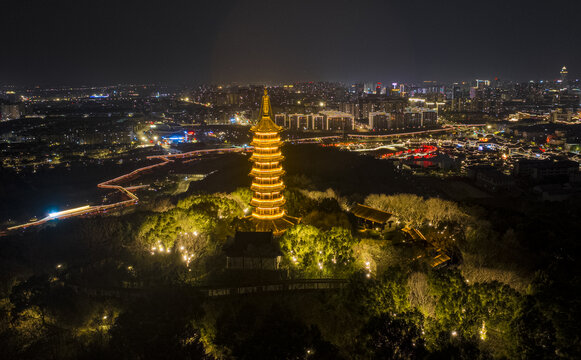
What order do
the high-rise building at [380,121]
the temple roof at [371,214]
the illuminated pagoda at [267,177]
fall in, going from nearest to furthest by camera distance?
the illuminated pagoda at [267,177]
the temple roof at [371,214]
the high-rise building at [380,121]

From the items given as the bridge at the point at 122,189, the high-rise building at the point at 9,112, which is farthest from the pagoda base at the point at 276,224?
the high-rise building at the point at 9,112

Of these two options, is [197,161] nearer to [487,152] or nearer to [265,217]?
[265,217]

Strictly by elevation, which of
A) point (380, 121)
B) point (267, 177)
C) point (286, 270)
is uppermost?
point (380, 121)

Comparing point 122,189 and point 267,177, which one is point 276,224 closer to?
point 267,177

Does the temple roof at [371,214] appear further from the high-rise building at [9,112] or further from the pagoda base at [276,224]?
Result: the high-rise building at [9,112]

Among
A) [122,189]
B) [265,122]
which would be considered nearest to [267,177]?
[265,122]

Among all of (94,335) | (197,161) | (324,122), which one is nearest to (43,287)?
(94,335)

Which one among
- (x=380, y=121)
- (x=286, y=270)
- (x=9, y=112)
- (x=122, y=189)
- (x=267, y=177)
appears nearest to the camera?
(x=286, y=270)
